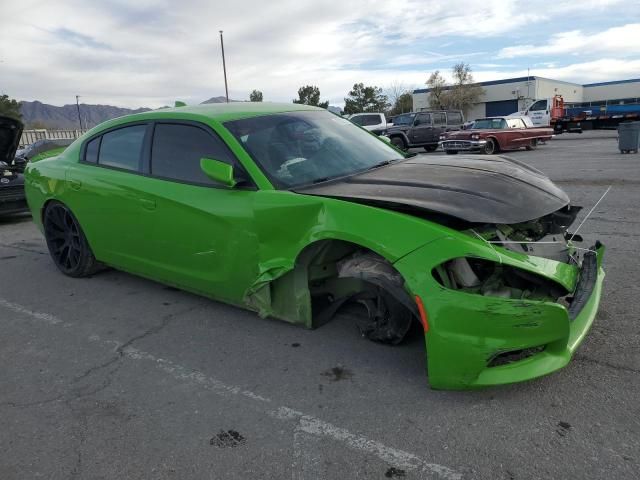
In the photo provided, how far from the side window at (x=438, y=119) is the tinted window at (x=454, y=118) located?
40cm

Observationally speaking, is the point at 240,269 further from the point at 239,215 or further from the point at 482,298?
the point at 482,298

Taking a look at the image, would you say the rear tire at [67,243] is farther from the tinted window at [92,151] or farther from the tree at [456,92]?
the tree at [456,92]

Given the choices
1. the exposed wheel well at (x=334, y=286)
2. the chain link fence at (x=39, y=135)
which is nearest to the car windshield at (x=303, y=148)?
the exposed wheel well at (x=334, y=286)

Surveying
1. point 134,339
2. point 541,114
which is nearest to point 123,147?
point 134,339

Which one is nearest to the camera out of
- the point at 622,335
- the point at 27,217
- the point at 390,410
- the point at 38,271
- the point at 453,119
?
the point at 390,410

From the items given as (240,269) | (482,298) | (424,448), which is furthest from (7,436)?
(482,298)

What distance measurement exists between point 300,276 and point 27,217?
8.29 m

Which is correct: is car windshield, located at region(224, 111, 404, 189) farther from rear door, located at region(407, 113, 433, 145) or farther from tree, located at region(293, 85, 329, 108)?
tree, located at region(293, 85, 329, 108)

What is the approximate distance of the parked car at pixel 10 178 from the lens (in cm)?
795

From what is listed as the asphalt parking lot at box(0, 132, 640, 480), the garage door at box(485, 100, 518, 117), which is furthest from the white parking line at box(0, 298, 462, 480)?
the garage door at box(485, 100, 518, 117)

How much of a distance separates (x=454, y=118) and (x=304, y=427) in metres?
22.0

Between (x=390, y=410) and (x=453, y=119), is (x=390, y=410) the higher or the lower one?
the lower one

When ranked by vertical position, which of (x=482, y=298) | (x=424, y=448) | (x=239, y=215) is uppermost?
(x=239, y=215)

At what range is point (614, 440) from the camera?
7.23 ft
